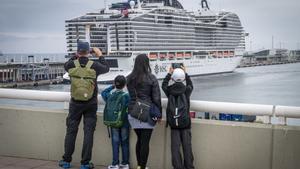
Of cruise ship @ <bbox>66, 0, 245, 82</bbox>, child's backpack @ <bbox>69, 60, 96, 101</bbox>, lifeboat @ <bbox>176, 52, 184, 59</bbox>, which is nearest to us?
child's backpack @ <bbox>69, 60, 96, 101</bbox>

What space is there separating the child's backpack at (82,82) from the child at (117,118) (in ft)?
0.63

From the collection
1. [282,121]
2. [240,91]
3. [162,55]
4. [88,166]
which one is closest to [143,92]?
[88,166]

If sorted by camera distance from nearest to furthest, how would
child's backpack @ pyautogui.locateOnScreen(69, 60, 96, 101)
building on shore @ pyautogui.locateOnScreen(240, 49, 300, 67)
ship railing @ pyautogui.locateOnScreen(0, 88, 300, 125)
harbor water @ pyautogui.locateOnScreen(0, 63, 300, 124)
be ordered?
ship railing @ pyautogui.locateOnScreen(0, 88, 300, 125)
child's backpack @ pyautogui.locateOnScreen(69, 60, 96, 101)
harbor water @ pyautogui.locateOnScreen(0, 63, 300, 124)
building on shore @ pyautogui.locateOnScreen(240, 49, 300, 67)

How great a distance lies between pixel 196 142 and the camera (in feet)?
13.9

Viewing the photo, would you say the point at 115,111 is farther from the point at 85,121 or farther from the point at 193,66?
the point at 193,66

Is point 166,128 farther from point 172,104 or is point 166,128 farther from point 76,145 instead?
point 76,145

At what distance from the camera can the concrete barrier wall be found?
396cm

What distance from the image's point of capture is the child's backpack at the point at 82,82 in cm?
427

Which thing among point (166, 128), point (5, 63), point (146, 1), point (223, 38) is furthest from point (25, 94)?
point (223, 38)

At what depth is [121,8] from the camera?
64.1 metres

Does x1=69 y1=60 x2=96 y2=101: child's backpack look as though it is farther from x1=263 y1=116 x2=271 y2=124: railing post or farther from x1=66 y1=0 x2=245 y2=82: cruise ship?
x1=66 y1=0 x2=245 y2=82: cruise ship

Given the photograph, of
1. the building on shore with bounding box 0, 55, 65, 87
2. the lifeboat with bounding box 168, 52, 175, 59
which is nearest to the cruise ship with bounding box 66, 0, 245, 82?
the lifeboat with bounding box 168, 52, 175, 59

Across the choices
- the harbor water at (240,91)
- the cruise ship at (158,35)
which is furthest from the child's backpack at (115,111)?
the cruise ship at (158,35)

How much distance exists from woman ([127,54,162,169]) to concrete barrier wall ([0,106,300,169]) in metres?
0.24
